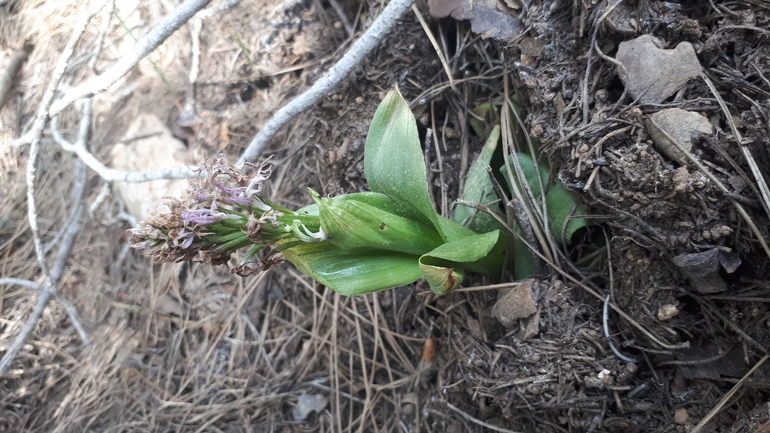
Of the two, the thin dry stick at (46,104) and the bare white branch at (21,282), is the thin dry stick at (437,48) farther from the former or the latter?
the bare white branch at (21,282)

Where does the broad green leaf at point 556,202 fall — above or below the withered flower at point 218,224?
below

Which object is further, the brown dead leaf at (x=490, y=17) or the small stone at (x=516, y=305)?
the brown dead leaf at (x=490, y=17)

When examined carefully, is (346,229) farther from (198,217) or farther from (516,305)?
(516,305)

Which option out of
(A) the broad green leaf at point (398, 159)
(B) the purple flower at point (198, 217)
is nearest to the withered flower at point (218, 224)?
(B) the purple flower at point (198, 217)

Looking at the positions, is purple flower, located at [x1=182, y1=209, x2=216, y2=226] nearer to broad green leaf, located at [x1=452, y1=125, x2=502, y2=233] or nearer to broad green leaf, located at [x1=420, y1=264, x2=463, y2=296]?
broad green leaf, located at [x1=420, y1=264, x2=463, y2=296]

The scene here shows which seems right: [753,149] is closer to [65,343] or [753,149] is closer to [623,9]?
[623,9]

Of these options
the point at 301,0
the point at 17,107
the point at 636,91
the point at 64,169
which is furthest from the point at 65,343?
the point at 636,91

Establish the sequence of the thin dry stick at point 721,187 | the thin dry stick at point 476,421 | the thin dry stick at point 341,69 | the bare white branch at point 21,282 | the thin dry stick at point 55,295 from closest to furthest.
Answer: the thin dry stick at point 721,187 < the thin dry stick at point 476,421 < the thin dry stick at point 341,69 < the thin dry stick at point 55,295 < the bare white branch at point 21,282
